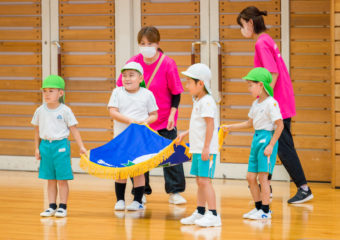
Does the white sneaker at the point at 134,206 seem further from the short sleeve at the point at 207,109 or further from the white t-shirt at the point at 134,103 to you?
the short sleeve at the point at 207,109

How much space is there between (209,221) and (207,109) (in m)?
0.78

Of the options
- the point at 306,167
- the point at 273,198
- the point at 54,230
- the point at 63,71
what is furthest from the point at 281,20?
the point at 54,230

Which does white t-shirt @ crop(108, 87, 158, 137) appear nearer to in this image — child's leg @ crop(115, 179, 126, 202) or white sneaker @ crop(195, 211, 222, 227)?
child's leg @ crop(115, 179, 126, 202)

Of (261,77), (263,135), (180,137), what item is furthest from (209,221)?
(261,77)

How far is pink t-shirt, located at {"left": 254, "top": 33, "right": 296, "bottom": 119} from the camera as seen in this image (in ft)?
16.4

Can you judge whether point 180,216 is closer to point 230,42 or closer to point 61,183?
point 61,183

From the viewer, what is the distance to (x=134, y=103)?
15.5 feet

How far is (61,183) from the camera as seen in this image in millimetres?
4594

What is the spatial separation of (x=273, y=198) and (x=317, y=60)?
178 cm

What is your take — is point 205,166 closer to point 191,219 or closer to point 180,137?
point 180,137

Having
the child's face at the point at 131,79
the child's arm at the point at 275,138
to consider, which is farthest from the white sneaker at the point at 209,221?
the child's face at the point at 131,79

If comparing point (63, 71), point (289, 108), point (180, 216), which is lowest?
point (180, 216)

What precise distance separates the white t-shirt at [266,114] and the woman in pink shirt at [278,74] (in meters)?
0.64

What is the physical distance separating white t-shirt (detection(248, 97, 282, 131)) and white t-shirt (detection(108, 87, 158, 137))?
2.72 feet
